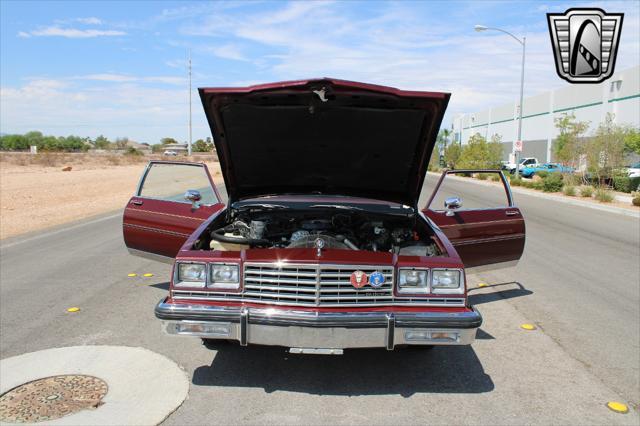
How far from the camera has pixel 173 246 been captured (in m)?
5.51

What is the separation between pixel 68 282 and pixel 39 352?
8.98 feet

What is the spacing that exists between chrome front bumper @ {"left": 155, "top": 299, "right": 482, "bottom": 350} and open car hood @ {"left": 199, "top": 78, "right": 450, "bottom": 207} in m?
1.59

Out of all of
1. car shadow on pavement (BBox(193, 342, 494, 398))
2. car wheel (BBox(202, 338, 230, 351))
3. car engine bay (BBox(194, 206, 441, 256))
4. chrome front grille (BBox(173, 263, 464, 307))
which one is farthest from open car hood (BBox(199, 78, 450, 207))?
car shadow on pavement (BBox(193, 342, 494, 398))

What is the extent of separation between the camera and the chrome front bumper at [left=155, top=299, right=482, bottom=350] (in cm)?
354

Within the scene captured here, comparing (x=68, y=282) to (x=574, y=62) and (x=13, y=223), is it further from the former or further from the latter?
(x=574, y=62)

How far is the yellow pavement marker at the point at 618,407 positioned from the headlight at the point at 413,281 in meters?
1.43

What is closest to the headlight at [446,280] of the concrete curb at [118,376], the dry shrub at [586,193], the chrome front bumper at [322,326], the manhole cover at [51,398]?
the chrome front bumper at [322,326]

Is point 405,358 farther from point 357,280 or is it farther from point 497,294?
point 497,294

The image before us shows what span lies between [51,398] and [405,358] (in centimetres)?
264

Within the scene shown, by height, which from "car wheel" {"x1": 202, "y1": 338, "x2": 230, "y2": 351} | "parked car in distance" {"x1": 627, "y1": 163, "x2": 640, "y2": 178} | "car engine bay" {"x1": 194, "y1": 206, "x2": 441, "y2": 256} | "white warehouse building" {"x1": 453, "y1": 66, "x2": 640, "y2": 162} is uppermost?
"white warehouse building" {"x1": 453, "y1": 66, "x2": 640, "y2": 162}

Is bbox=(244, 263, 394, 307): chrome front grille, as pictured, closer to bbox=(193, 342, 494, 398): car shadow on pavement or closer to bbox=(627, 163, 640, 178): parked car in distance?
bbox=(193, 342, 494, 398): car shadow on pavement

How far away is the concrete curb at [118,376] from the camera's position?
3.40 meters

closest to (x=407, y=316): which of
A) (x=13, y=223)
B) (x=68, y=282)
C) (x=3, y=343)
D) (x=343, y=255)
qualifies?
(x=343, y=255)

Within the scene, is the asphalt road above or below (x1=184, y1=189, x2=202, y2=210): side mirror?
below
